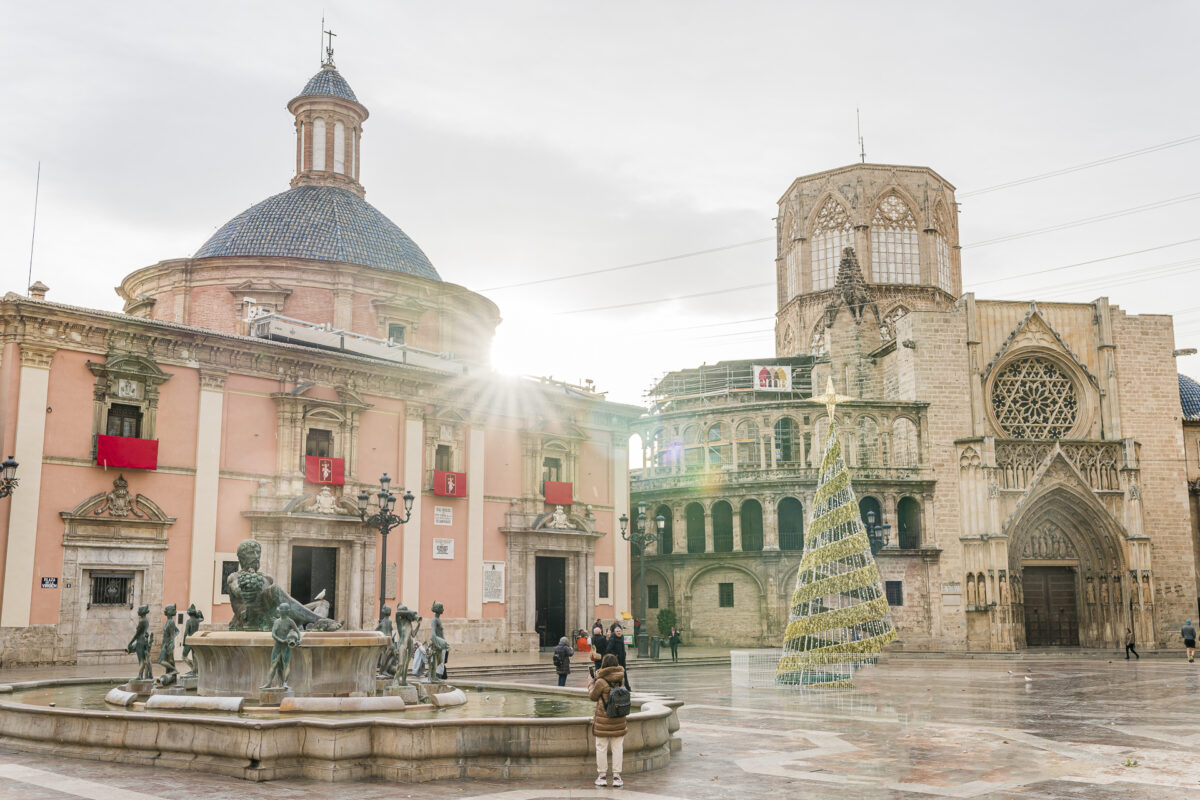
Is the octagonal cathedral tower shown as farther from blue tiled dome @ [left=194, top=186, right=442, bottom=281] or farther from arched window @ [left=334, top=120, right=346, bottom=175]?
arched window @ [left=334, top=120, right=346, bottom=175]

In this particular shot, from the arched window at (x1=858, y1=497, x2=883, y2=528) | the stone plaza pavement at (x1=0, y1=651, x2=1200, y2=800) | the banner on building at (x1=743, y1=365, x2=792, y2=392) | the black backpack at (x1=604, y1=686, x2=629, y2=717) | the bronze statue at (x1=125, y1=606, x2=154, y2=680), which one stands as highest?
the banner on building at (x1=743, y1=365, x2=792, y2=392)

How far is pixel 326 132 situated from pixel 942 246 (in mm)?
38251

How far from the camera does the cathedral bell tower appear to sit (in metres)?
42.5

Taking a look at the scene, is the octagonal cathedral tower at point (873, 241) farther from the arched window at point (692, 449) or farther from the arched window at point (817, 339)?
the arched window at point (692, 449)

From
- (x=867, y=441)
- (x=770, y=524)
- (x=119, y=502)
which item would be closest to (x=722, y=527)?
(x=770, y=524)

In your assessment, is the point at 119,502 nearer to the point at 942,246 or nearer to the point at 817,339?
the point at 817,339

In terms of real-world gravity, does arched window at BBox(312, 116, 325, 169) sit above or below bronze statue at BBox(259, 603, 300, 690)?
above

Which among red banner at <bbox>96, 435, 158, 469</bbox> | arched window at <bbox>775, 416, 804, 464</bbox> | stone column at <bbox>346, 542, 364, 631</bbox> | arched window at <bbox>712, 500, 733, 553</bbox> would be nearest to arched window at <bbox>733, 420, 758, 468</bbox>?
arched window at <bbox>775, 416, 804, 464</bbox>

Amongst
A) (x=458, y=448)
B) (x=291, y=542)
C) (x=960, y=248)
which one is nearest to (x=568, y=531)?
(x=458, y=448)

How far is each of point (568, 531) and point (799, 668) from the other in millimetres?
14939

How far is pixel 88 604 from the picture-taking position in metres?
25.8

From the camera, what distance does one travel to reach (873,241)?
62250 millimetres

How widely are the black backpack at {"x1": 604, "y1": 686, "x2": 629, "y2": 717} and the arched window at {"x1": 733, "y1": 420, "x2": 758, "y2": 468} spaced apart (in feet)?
114

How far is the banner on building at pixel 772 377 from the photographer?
55.3m
